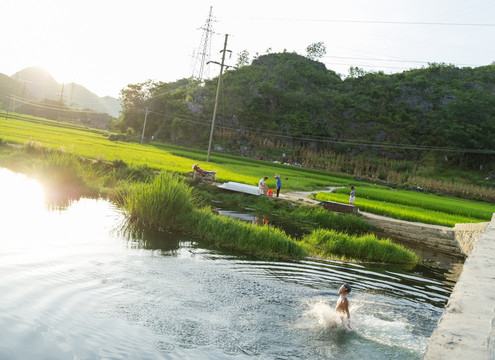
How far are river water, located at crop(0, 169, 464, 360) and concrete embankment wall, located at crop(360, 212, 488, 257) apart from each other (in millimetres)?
6434

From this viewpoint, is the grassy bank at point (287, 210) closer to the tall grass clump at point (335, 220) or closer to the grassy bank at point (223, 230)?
the tall grass clump at point (335, 220)

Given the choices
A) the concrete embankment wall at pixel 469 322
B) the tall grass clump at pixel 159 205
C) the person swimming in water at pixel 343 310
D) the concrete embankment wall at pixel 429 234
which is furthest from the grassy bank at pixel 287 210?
the concrete embankment wall at pixel 469 322

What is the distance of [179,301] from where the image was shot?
685 cm

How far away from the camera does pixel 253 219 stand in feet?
56.2

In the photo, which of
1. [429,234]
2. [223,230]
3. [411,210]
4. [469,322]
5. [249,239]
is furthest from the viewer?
[411,210]

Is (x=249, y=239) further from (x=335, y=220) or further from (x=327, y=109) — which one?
(x=327, y=109)

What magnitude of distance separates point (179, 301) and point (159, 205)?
5.74 meters

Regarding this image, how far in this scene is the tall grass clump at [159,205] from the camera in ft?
40.0

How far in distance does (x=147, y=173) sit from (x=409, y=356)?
16.9 m

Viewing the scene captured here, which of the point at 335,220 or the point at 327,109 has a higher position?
the point at 327,109

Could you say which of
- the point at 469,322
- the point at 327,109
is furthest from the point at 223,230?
the point at 327,109

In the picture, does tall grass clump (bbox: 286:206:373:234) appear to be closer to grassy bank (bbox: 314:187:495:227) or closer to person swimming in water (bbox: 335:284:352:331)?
grassy bank (bbox: 314:187:495:227)

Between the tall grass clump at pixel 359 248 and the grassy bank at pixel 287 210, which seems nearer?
the tall grass clump at pixel 359 248

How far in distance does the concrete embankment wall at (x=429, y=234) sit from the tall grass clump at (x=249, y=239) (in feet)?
28.5
